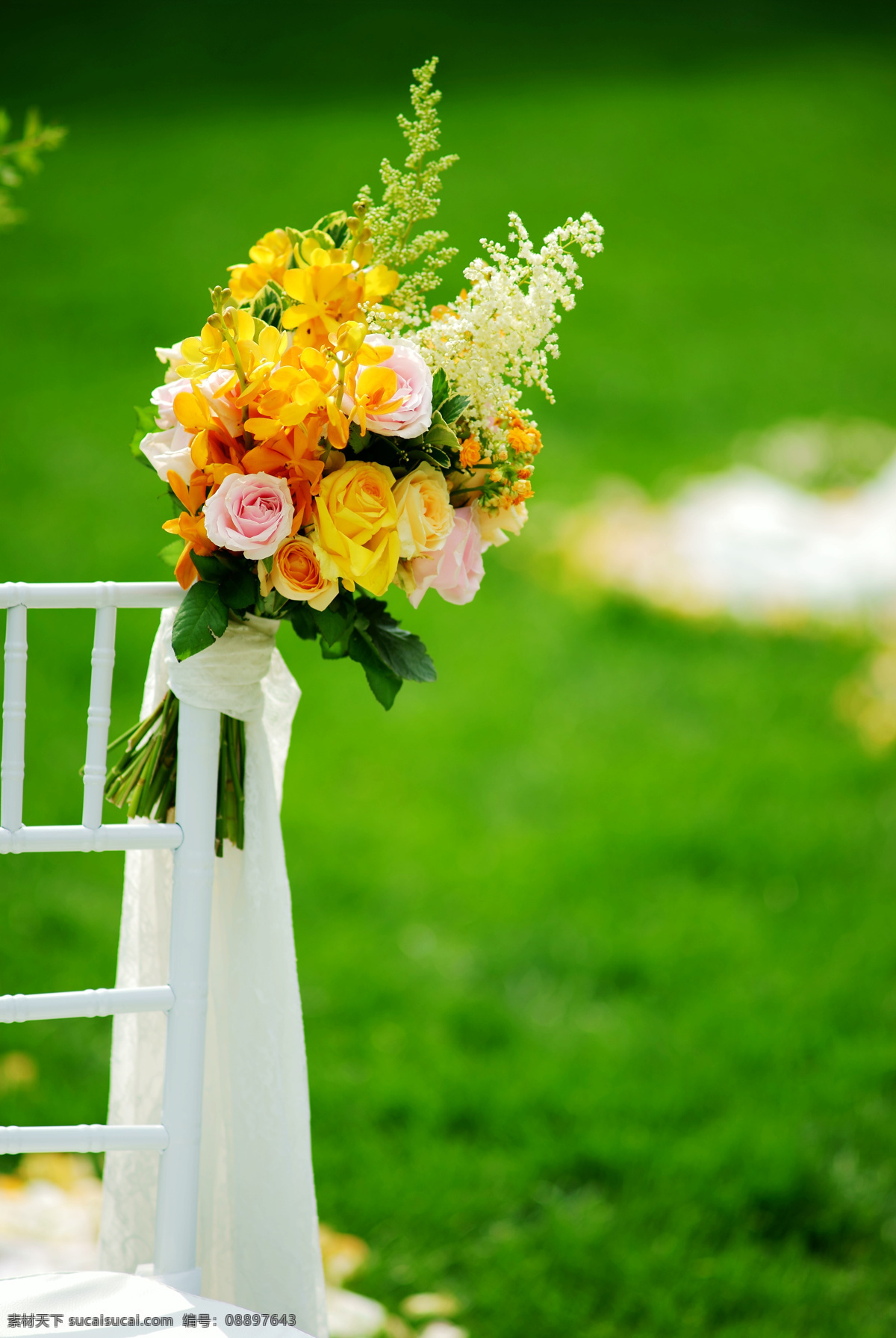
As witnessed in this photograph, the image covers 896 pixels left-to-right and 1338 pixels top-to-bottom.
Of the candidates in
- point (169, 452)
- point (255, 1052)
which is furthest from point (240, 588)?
point (255, 1052)

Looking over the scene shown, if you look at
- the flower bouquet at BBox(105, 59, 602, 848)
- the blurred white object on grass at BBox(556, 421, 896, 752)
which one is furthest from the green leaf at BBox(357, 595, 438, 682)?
the blurred white object on grass at BBox(556, 421, 896, 752)

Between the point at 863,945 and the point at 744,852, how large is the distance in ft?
1.50

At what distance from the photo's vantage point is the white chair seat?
1085mm

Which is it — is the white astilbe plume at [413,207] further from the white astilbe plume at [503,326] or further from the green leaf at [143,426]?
the green leaf at [143,426]

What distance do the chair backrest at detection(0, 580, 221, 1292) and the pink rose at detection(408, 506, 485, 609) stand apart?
0.27 m

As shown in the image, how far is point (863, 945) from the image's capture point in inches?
114

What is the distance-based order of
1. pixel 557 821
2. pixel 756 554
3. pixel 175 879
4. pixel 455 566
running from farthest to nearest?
1. pixel 756 554
2. pixel 557 821
3. pixel 175 879
4. pixel 455 566

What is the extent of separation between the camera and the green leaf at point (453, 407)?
43.7 inches

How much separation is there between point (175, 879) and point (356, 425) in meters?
0.56

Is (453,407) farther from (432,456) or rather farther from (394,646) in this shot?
(394,646)

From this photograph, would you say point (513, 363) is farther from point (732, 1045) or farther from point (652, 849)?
point (652, 849)

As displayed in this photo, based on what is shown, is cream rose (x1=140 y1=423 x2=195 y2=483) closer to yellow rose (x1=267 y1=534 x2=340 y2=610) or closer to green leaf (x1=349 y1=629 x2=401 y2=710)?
yellow rose (x1=267 y1=534 x2=340 y2=610)

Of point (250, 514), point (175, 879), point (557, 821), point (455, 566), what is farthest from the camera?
point (557, 821)

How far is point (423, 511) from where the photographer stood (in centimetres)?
108
